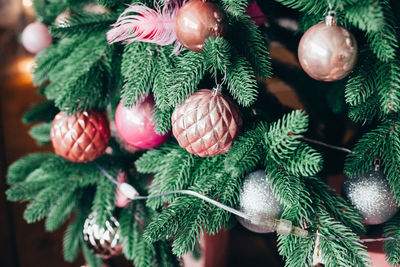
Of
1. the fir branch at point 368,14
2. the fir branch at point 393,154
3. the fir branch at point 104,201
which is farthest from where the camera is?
the fir branch at point 104,201

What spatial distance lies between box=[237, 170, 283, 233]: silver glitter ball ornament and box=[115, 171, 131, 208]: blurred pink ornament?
0.24m

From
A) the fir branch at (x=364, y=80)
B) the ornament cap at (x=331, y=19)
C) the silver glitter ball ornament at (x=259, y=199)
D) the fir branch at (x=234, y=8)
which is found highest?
the fir branch at (x=234, y=8)

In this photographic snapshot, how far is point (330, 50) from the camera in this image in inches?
12.8

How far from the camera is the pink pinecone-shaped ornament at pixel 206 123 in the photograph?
0.37 m

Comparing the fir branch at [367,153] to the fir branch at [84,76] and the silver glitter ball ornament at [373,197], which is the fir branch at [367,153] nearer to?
the silver glitter ball ornament at [373,197]

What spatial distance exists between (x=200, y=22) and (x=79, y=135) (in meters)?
0.27

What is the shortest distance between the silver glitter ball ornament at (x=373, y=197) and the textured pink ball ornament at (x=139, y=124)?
292 mm

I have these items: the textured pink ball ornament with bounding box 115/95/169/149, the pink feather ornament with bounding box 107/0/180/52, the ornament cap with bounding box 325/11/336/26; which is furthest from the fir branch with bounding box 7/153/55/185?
the ornament cap with bounding box 325/11/336/26

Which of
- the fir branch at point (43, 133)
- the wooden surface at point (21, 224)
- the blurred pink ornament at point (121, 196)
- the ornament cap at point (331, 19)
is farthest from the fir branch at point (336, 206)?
the wooden surface at point (21, 224)

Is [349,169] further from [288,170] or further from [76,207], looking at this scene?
[76,207]

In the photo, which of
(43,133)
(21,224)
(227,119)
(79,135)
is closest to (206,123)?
(227,119)

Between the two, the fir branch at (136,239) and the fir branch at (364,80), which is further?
the fir branch at (136,239)

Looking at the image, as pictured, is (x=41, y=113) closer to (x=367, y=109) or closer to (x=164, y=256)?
(x=164, y=256)

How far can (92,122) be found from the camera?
507mm
